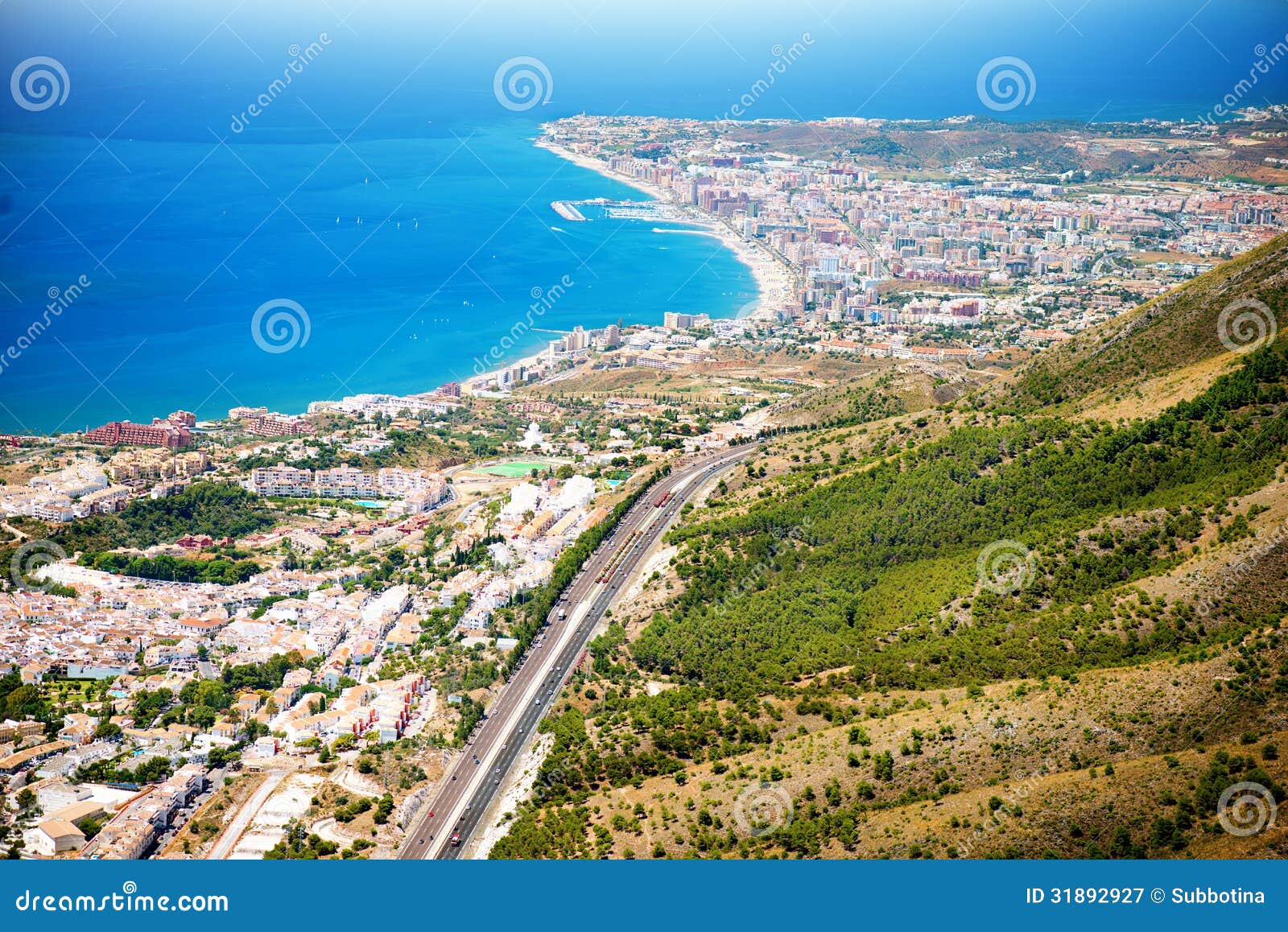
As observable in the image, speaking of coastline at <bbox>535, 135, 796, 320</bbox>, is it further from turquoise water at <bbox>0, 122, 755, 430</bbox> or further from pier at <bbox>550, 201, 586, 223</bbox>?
pier at <bbox>550, 201, 586, 223</bbox>

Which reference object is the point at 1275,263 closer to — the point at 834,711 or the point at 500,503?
the point at 834,711

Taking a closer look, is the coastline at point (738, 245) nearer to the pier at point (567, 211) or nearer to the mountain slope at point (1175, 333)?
the pier at point (567, 211)

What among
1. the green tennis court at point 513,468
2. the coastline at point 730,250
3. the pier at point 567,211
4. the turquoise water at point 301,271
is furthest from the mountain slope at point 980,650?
the pier at point 567,211

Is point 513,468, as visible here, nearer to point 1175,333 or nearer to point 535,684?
point 535,684

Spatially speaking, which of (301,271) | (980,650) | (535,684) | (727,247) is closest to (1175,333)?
(980,650)

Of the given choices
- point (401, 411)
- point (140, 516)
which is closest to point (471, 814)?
point (140, 516)
